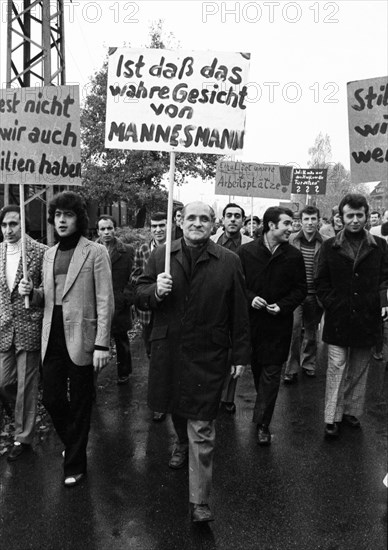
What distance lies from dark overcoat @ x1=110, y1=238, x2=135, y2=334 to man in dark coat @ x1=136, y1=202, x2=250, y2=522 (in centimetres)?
216

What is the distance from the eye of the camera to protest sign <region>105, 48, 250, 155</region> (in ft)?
11.4

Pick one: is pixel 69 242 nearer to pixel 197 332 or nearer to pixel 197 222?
pixel 197 222

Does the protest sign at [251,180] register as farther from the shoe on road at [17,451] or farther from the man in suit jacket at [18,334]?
Result: the shoe on road at [17,451]

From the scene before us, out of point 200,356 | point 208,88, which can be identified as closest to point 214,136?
point 208,88

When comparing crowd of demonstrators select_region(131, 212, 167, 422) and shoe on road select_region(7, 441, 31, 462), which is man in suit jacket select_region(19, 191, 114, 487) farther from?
crowd of demonstrators select_region(131, 212, 167, 422)

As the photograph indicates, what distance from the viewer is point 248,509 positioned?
3150 mm

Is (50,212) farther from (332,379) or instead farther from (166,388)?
(332,379)

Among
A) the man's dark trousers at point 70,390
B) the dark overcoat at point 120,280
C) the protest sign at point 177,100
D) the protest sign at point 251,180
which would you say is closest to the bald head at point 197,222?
the protest sign at point 177,100

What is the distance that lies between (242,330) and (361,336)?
1.48 meters

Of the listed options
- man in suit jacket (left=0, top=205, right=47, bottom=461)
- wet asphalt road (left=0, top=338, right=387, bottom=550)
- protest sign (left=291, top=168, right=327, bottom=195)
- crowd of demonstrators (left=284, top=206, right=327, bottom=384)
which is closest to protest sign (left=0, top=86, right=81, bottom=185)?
man in suit jacket (left=0, top=205, right=47, bottom=461)

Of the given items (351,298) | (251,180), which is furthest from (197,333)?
(251,180)

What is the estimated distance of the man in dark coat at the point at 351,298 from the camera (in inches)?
164

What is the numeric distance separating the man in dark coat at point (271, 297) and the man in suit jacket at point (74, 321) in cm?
135

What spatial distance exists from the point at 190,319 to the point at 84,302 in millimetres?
818
